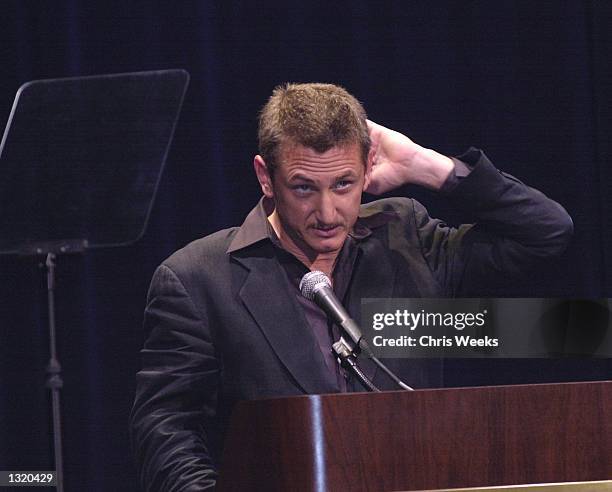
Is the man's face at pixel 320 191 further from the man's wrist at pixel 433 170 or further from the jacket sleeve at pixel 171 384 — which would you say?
the jacket sleeve at pixel 171 384

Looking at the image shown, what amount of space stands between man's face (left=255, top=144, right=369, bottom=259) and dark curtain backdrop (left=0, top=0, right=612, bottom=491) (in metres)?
0.43

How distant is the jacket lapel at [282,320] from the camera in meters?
2.15

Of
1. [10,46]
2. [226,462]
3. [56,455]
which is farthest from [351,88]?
[226,462]

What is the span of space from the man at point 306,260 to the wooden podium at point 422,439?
0.70 m

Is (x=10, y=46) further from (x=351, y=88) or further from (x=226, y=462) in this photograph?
(x=226, y=462)

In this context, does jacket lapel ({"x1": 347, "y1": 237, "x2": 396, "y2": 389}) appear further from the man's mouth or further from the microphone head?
the microphone head

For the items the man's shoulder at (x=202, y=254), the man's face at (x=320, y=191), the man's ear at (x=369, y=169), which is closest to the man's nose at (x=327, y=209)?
the man's face at (x=320, y=191)

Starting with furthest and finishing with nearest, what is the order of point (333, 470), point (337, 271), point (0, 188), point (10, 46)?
1. point (10, 46)
2. point (337, 271)
3. point (0, 188)
4. point (333, 470)

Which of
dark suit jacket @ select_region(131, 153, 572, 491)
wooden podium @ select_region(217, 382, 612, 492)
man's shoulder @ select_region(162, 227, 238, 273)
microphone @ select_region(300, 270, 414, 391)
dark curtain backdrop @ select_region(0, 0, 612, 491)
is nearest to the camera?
wooden podium @ select_region(217, 382, 612, 492)

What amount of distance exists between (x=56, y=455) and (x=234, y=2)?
1.24 metres

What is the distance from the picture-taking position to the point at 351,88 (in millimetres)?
2689

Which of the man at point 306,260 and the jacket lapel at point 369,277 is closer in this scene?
the man at point 306,260

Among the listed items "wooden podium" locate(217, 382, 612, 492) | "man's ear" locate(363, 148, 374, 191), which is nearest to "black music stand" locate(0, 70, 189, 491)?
"man's ear" locate(363, 148, 374, 191)

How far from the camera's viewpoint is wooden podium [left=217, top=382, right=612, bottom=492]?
1.33 m
